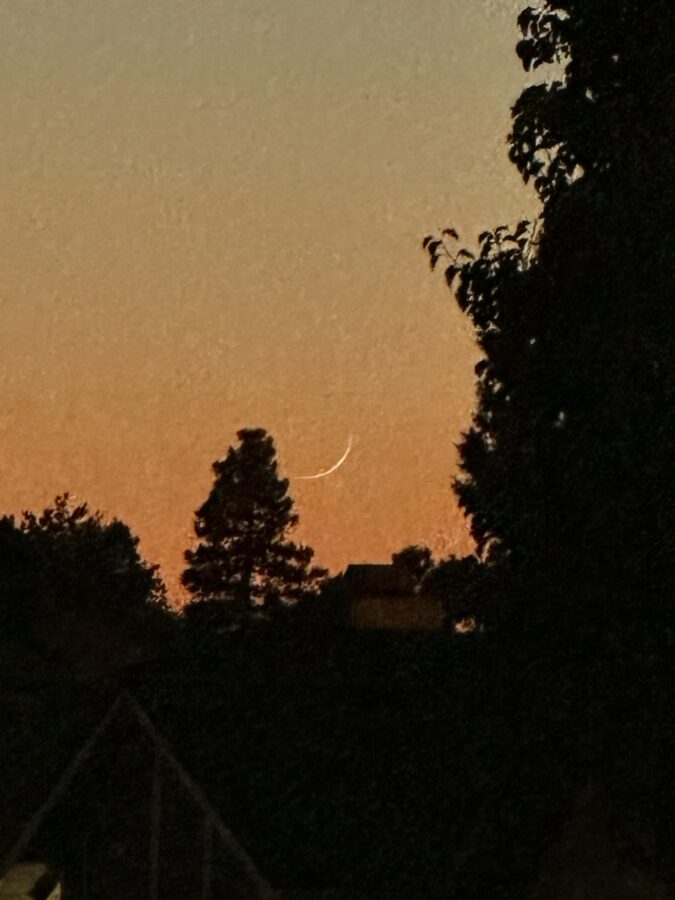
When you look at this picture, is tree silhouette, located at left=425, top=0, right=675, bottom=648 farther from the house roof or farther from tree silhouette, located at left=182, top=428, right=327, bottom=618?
tree silhouette, located at left=182, top=428, right=327, bottom=618

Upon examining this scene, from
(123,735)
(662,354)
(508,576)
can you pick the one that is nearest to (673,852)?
(508,576)

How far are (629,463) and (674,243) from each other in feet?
7.25

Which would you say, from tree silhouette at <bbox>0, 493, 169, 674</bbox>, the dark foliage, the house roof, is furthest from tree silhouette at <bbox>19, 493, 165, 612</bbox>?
the dark foliage

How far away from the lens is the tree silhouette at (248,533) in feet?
405

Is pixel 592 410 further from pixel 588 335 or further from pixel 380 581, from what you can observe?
pixel 380 581

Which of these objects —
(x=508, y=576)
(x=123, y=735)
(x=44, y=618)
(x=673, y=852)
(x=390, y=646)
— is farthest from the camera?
(x=44, y=618)

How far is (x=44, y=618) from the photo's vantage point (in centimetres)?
10238

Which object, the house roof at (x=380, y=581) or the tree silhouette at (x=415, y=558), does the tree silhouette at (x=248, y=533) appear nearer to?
the tree silhouette at (x=415, y=558)

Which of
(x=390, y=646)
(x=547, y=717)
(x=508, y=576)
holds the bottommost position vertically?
(x=547, y=717)

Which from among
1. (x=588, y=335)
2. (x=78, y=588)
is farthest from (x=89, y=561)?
(x=588, y=335)

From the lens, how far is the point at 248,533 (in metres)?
124

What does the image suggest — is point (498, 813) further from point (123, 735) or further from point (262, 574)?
point (262, 574)

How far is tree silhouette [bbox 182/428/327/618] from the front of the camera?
124 metres

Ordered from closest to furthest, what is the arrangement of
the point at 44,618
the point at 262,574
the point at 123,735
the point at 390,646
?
1. the point at 390,646
2. the point at 123,735
3. the point at 44,618
4. the point at 262,574
